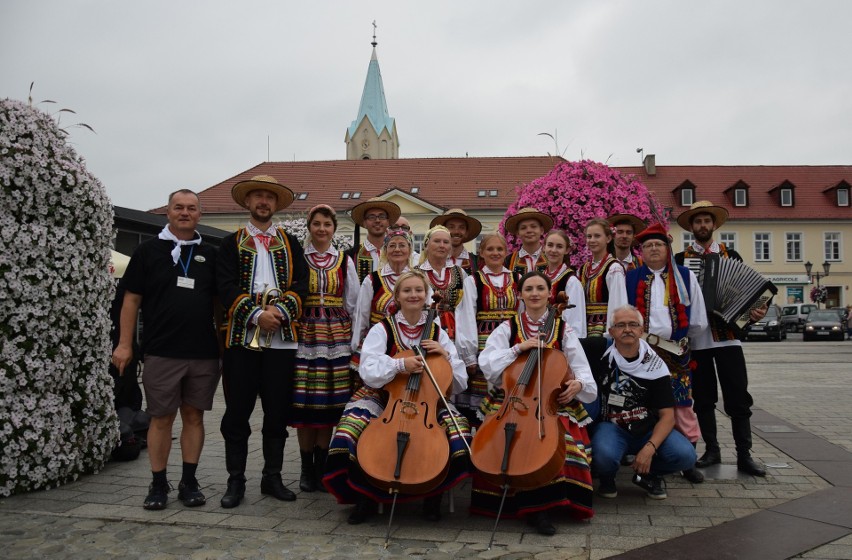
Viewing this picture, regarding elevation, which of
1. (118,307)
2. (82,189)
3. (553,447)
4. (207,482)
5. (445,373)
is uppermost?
(82,189)

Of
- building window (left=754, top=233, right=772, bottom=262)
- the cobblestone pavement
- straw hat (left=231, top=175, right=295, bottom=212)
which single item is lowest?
the cobblestone pavement

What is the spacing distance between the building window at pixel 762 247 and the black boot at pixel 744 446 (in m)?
41.9

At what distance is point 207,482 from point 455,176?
3976 centimetres

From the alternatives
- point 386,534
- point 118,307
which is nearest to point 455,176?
point 118,307

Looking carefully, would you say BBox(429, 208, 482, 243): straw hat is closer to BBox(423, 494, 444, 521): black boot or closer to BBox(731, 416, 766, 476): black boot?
BBox(423, 494, 444, 521): black boot

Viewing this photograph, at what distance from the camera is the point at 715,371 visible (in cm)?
557

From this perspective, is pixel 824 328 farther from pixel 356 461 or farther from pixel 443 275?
pixel 356 461

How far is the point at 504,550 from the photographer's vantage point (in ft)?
12.0

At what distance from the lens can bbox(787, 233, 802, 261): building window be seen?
43219 mm

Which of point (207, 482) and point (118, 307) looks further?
point (118, 307)

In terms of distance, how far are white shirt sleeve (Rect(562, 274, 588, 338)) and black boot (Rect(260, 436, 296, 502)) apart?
227cm

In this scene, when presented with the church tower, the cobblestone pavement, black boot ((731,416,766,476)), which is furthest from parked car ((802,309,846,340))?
the church tower

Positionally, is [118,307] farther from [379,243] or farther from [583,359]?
[583,359]

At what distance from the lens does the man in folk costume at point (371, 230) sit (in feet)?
18.3
